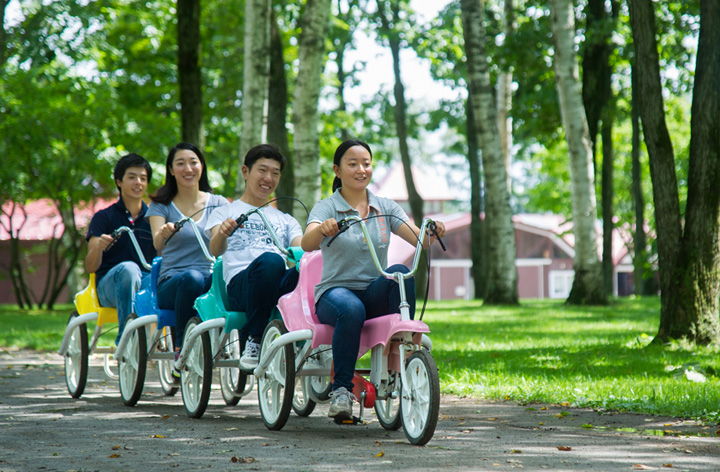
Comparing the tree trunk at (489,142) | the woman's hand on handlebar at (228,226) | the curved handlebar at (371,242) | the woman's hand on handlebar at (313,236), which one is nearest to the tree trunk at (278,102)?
the tree trunk at (489,142)

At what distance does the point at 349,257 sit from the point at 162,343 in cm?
280

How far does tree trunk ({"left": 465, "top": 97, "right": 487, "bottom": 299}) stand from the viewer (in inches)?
1188

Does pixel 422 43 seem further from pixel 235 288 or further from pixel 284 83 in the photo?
pixel 235 288

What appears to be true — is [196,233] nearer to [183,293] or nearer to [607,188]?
[183,293]

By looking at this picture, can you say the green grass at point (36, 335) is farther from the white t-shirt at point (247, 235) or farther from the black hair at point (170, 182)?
the white t-shirt at point (247, 235)

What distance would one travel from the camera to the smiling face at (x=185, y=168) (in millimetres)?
7543

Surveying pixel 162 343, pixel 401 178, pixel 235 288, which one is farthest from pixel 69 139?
pixel 401 178

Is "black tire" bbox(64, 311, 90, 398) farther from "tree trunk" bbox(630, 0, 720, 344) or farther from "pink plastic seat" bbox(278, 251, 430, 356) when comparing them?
"tree trunk" bbox(630, 0, 720, 344)

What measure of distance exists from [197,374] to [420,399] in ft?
7.23

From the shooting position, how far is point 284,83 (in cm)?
1978

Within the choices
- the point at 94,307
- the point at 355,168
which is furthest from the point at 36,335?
the point at 355,168

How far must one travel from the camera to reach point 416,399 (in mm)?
5297

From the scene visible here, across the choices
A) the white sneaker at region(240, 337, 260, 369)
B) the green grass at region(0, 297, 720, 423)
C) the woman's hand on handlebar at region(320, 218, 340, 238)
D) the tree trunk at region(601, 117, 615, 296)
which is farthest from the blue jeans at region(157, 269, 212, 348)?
the tree trunk at region(601, 117, 615, 296)

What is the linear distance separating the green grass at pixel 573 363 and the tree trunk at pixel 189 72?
3.40 metres
